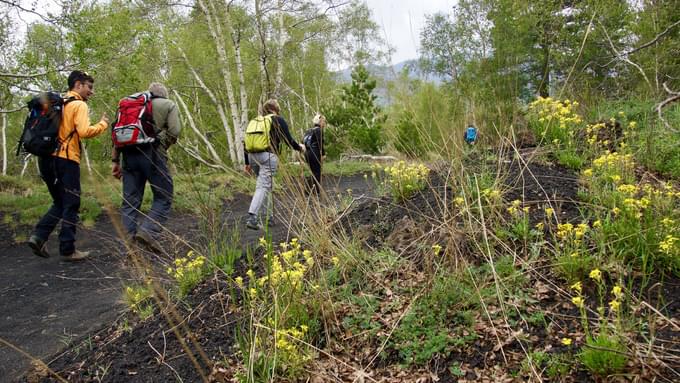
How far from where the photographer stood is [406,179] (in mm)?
4164

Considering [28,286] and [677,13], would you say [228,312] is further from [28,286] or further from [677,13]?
[677,13]

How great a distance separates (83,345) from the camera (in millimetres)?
2758

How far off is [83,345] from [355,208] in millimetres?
2663

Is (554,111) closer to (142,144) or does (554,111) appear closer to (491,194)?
(491,194)

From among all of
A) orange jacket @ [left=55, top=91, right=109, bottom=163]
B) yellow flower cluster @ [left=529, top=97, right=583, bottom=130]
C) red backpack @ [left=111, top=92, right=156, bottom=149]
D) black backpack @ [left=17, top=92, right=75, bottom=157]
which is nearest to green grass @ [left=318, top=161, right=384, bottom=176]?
yellow flower cluster @ [left=529, top=97, right=583, bottom=130]

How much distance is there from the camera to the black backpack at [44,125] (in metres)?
3.91

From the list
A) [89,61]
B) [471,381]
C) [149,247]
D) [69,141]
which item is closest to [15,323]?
A: [149,247]

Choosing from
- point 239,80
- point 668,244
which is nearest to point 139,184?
point 668,244

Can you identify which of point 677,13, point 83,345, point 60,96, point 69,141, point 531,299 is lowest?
point 83,345

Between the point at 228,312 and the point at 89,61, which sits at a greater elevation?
the point at 89,61

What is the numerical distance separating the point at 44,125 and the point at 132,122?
2.61 feet

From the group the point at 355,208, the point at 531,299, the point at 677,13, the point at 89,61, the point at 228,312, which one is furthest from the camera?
the point at 677,13

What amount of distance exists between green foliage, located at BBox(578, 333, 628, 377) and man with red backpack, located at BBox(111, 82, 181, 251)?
3.80 metres

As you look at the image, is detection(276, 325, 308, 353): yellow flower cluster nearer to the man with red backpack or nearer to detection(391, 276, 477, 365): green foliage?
detection(391, 276, 477, 365): green foliage
